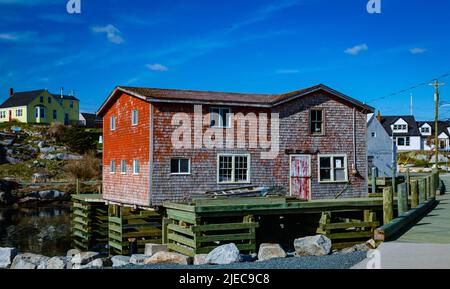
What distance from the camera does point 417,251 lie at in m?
11.6

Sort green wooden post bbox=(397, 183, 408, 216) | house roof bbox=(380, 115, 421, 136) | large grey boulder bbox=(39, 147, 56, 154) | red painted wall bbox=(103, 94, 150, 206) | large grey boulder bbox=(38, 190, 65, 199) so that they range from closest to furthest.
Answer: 1. green wooden post bbox=(397, 183, 408, 216)
2. red painted wall bbox=(103, 94, 150, 206)
3. large grey boulder bbox=(38, 190, 65, 199)
4. large grey boulder bbox=(39, 147, 56, 154)
5. house roof bbox=(380, 115, 421, 136)

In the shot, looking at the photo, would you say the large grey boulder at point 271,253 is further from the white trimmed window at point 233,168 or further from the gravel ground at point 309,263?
the white trimmed window at point 233,168

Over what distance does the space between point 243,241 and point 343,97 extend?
1101 cm

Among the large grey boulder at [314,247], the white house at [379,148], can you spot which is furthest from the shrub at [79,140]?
the large grey boulder at [314,247]

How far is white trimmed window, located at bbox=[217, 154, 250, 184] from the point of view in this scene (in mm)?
25016

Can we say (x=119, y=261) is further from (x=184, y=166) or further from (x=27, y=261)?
(x=184, y=166)

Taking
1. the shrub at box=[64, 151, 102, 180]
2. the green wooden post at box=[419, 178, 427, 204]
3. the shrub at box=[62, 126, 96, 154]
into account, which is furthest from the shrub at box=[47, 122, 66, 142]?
the green wooden post at box=[419, 178, 427, 204]

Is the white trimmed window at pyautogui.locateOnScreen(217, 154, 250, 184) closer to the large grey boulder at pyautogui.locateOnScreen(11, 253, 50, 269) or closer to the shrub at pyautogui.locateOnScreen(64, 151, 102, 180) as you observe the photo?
the large grey boulder at pyautogui.locateOnScreen(11, 253, 50, 269)

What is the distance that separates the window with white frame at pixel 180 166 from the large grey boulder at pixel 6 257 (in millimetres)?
7186

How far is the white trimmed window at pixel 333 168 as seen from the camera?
27.0 m

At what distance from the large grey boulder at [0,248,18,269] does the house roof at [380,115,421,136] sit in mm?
73926

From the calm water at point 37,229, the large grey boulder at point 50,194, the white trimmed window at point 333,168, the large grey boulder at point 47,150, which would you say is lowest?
the calm water at point 37,229

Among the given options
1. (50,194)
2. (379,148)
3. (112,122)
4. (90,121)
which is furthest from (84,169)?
(112,122)
